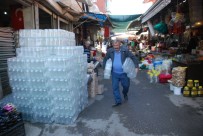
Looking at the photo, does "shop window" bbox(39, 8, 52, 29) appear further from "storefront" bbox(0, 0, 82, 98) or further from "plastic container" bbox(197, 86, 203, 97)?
"plastic container" bbox(197, 86, 203, 97)

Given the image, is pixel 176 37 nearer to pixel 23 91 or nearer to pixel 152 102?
pixel 152 102

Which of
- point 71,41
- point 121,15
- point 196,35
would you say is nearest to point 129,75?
point 71,41

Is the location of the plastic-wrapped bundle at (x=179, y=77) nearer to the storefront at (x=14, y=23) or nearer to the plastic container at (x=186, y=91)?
the plastic container at (x=186, y=91)

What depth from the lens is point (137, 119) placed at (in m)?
5.50

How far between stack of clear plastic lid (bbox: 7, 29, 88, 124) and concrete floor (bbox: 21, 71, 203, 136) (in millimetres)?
329

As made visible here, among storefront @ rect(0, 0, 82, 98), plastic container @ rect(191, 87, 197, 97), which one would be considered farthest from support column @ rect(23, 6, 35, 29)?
plastic container @ rect(191, 87, 197, 97)

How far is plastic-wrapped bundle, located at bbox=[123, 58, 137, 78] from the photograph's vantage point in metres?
6.50

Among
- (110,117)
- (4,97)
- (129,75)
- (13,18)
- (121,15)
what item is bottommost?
(110,117)

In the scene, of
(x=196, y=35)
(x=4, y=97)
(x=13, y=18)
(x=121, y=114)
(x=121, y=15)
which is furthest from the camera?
(x=121, y=15)

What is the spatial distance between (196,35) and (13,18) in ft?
32.4

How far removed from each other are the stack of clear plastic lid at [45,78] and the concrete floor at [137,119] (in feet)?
1.08

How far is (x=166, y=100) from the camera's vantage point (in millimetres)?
7156

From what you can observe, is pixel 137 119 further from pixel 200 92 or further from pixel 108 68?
pixel 200 92

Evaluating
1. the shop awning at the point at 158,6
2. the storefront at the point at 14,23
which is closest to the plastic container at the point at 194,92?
the shop awning at the point at 158,6
